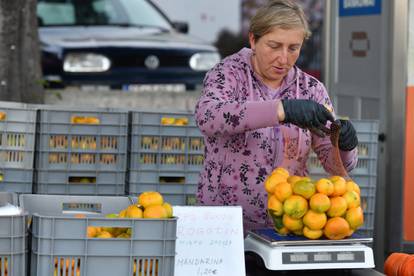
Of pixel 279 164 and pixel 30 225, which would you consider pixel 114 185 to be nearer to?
pixel 279 164

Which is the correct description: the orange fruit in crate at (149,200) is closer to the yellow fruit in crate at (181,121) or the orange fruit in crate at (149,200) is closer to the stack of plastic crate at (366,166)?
the yellow fruit in crate at (181,121)

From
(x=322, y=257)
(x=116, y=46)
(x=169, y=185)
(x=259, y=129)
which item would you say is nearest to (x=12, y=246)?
(x=322, y=257)

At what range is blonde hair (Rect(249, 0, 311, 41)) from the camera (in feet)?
14.4

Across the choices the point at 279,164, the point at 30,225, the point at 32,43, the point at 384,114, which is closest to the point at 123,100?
the point at 32,43

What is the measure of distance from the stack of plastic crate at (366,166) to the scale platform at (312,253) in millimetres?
2379

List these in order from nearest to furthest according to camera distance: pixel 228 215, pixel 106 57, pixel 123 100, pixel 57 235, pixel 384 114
→ pixel 57 235 → pixel 228 215 → pixel 384 114 → pixel 123 100 → pixel 106 57

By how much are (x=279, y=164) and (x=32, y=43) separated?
4.23 metres

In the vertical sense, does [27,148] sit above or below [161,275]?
above

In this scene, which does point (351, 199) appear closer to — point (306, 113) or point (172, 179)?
point (306, 113)

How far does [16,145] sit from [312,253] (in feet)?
8.38

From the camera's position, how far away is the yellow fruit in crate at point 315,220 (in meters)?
3.97

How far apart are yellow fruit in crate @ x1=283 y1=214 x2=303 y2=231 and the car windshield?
880cm

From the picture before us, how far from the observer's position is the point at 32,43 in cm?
834

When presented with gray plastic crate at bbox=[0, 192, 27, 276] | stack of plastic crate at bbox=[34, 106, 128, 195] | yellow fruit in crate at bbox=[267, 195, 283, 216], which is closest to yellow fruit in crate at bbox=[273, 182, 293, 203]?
yellow fruit in crate at bbox=[267, 195, 283, 216]
